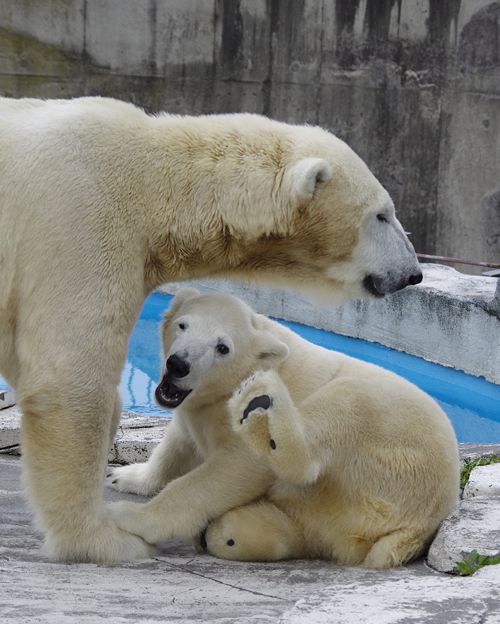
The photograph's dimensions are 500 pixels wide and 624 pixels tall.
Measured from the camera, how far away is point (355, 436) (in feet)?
8.48

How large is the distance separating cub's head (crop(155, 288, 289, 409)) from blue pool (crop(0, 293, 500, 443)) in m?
3.86

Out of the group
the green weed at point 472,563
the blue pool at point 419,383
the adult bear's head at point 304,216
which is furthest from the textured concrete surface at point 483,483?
the blue pool at point 419,383

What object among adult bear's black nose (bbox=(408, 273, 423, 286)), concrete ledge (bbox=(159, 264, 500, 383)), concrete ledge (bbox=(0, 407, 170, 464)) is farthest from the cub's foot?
concrete ledge (bbox=(159, 264, 500, 383))

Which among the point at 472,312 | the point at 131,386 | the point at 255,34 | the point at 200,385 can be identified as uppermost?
the point at 255,34

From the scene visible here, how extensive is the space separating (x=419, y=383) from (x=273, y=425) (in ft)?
16.4

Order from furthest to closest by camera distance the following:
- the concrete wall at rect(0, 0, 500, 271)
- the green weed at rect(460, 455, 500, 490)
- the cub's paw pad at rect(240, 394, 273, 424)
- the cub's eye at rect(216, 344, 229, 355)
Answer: the concrete wall at rect(0, 0, 500, 271), the green weed at rect(460, 455, 500, 490), the cub's eye at rect(216, 344, 229, 355), the cub's paw pad at rect(240, 394, 273, 424)

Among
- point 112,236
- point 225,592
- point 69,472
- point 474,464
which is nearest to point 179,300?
point 112,236

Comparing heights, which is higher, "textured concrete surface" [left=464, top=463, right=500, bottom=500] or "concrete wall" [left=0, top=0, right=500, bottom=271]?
"concrete wall" [left=0, top=0, right=500, bottom=271]

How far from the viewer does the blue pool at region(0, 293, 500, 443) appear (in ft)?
21.6

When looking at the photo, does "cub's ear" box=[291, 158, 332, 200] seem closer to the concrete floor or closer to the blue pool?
the concrete floor

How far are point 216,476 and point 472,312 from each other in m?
4.37

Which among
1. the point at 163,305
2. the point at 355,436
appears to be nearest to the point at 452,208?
the point at 163,305

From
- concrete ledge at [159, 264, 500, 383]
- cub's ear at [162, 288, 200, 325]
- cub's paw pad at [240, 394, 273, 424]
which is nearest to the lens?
cub's paw pad at [240, 394, 273, 424]

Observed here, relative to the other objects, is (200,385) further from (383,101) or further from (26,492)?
(383,101)
